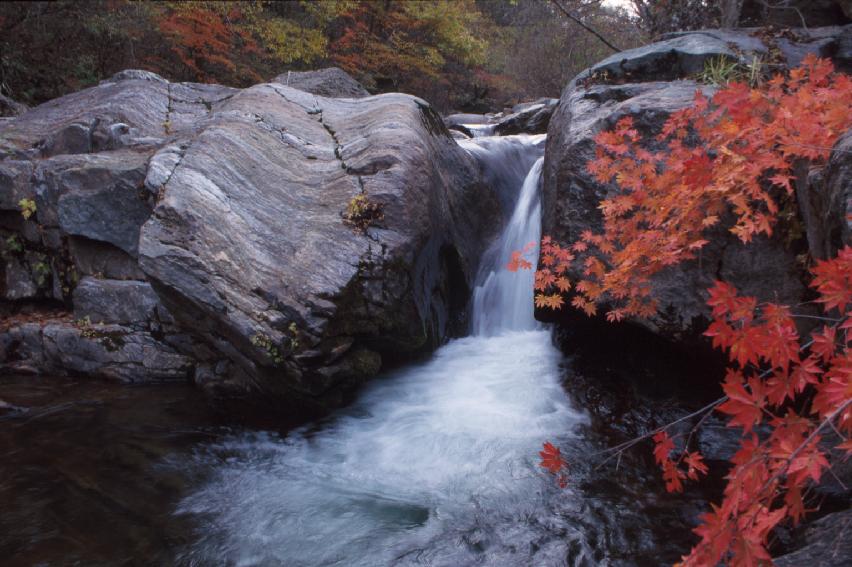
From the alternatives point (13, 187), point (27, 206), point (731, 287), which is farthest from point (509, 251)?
point (13, 187)

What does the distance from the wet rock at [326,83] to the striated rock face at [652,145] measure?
17.9 ft

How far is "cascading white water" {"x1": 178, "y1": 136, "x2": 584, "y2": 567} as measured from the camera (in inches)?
127

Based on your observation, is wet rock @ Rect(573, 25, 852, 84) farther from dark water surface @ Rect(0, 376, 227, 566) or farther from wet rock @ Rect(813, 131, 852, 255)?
dark water surface @ Rect(0, 376, 227, 566)

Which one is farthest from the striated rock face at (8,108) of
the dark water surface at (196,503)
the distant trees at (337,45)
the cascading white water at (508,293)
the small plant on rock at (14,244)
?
the cascading white water at (508,293)

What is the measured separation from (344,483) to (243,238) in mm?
2125

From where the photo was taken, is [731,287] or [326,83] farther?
[326,83]

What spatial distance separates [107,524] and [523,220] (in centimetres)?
575

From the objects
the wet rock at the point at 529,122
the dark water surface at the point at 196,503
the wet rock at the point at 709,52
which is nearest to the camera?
the dark water surface at the point at 196,503

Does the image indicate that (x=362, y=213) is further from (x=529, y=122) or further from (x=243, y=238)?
(x=529, y=122)

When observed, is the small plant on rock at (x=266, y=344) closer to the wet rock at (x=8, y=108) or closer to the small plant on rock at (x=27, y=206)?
the small plant on rock at (x=27, y=206)

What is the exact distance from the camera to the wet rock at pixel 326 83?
10.1 metres

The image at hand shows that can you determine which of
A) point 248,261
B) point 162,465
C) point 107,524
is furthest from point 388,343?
point 107,524

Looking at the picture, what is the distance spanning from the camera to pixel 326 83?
1031cm

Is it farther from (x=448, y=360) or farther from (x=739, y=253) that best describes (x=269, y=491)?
(x=739, y=253)
